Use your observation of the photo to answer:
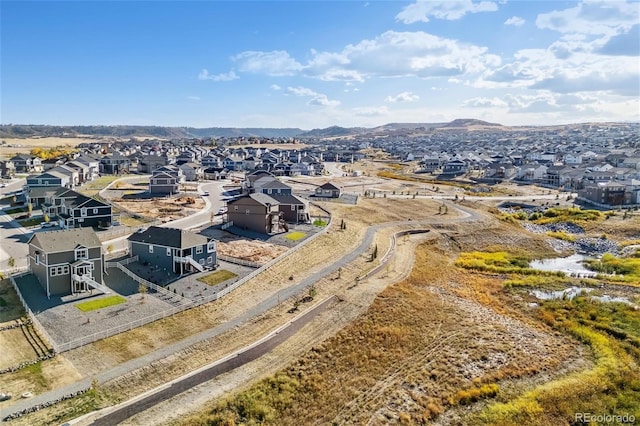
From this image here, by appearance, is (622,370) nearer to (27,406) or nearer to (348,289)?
(348,289)

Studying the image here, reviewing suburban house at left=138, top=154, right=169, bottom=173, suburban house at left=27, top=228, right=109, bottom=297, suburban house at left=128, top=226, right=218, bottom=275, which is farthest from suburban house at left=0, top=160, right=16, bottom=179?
suburban house at left=27, top=228, right=109, bottom=297

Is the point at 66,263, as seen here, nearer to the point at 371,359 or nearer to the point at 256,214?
the point at 371,359

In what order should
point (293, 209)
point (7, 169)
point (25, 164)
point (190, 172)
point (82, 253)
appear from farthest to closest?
1. point (25, 164)
2. point (190, 172)
3. point (7, 169)
4. point (293, 209)
5. point (82, 253)

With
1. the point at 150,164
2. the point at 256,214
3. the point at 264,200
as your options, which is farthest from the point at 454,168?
the point at 256,214

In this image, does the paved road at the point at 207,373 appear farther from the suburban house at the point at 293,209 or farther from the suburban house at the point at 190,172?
the suburban house at the point at 190,172

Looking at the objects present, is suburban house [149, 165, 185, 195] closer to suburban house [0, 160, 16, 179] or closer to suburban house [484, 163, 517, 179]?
suburban house [0, 160, 16, 179]

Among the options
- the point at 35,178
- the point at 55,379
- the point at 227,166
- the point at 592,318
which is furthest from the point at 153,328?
the point at 227,166
